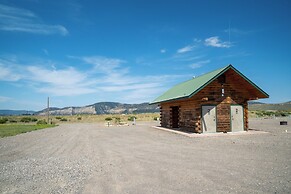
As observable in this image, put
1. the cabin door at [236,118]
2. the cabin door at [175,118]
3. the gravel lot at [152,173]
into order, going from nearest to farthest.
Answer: the gravel lot at [152,173] < the cabin door at [236,118] < the cabin door at [175,118]

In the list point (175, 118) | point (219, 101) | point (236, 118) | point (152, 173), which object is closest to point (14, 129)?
point (175, 118)

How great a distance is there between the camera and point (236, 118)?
819 inches

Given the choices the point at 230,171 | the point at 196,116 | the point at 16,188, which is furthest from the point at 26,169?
the point at 196,116

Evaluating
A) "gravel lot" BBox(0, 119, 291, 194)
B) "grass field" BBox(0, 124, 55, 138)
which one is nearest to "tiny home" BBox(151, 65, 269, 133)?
"gravel lot" BBox(0, 119, 291, 194)

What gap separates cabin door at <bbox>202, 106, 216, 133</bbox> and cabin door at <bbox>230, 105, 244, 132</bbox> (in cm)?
177

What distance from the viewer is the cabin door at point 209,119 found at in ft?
64.8

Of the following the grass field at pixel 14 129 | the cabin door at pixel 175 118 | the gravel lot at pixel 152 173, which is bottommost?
the grass field at pixel 14 129

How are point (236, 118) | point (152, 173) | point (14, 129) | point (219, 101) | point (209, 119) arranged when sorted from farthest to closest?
1. point (14, 129)
2. point (236, 118)
3. point (219, 101)
4. point (209, 119)
5. point (152, 173)

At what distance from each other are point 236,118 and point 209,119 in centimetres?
266

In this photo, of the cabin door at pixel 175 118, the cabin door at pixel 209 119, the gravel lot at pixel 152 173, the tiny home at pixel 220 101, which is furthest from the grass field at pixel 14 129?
the cabin door at pixel 209 119

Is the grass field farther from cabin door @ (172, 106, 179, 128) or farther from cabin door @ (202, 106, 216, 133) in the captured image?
cabin door @ (202, 106, 216, 133)

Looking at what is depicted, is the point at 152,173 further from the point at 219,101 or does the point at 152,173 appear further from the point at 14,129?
the point at 14,129

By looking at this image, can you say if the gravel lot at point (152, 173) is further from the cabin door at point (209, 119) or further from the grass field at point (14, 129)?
the grass field at point (14, 129)

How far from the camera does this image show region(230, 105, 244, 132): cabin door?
20641 mm
